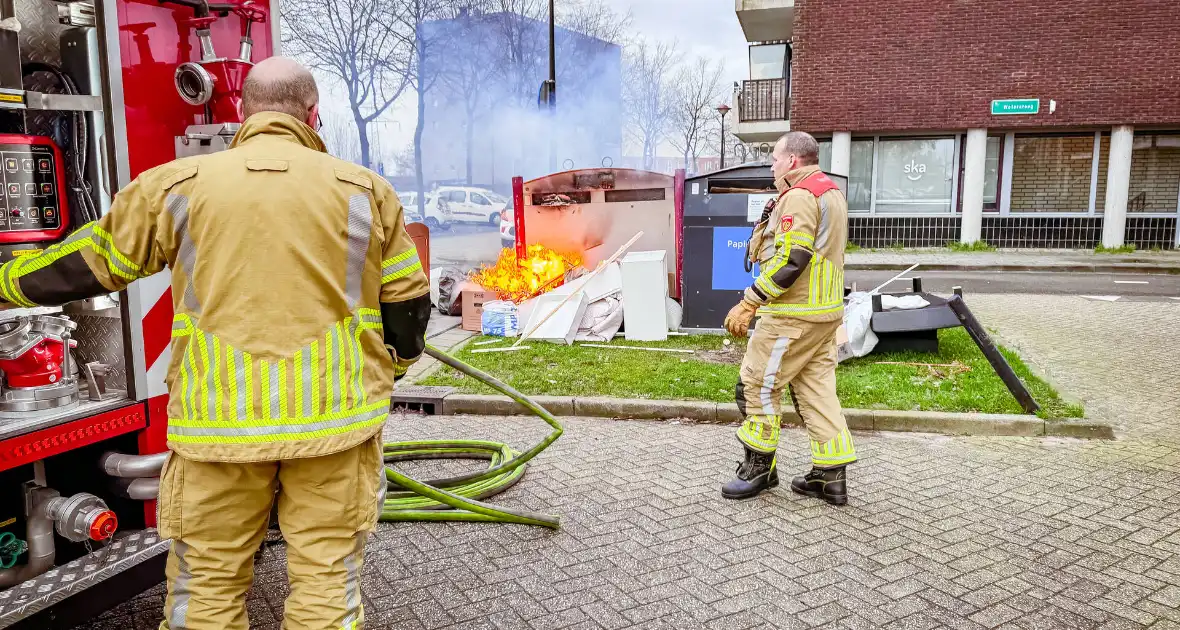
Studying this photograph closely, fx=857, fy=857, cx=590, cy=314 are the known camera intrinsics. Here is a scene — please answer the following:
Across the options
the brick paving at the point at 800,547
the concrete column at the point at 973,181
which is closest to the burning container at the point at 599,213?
the brick paving at the point at 800,547

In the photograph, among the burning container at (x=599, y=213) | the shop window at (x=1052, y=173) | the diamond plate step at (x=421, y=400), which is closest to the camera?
the diamond plate step at (x=421, y=400)

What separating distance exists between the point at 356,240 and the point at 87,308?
1.32m

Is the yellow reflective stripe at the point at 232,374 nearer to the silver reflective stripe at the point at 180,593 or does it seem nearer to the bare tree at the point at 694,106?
the silver reflective stripe at the point at 180,593

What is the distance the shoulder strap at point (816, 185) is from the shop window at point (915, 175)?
18409 millimetres

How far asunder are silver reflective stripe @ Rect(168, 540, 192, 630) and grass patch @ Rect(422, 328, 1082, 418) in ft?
14.3

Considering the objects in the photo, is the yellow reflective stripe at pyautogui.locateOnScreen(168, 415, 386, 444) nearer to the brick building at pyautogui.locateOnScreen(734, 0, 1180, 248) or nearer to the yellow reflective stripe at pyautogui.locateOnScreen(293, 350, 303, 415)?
the yellow reflective stripe at pyautogui.locateOnScreen(293, 350, 303, 415)

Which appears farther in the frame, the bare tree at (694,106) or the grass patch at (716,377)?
the bare tree at (694,106)

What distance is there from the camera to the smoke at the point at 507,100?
2459 centimetres

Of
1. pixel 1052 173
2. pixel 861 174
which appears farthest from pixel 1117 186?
pixel 861 174

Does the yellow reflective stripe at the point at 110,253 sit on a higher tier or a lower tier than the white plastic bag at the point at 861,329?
higher

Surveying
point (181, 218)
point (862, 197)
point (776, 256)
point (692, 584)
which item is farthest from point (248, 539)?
point (862, 197)

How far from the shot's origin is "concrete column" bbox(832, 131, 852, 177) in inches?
842

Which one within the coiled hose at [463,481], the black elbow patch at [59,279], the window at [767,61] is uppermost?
the window at [767,61]

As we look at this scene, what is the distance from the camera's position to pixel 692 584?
3.48 meters
